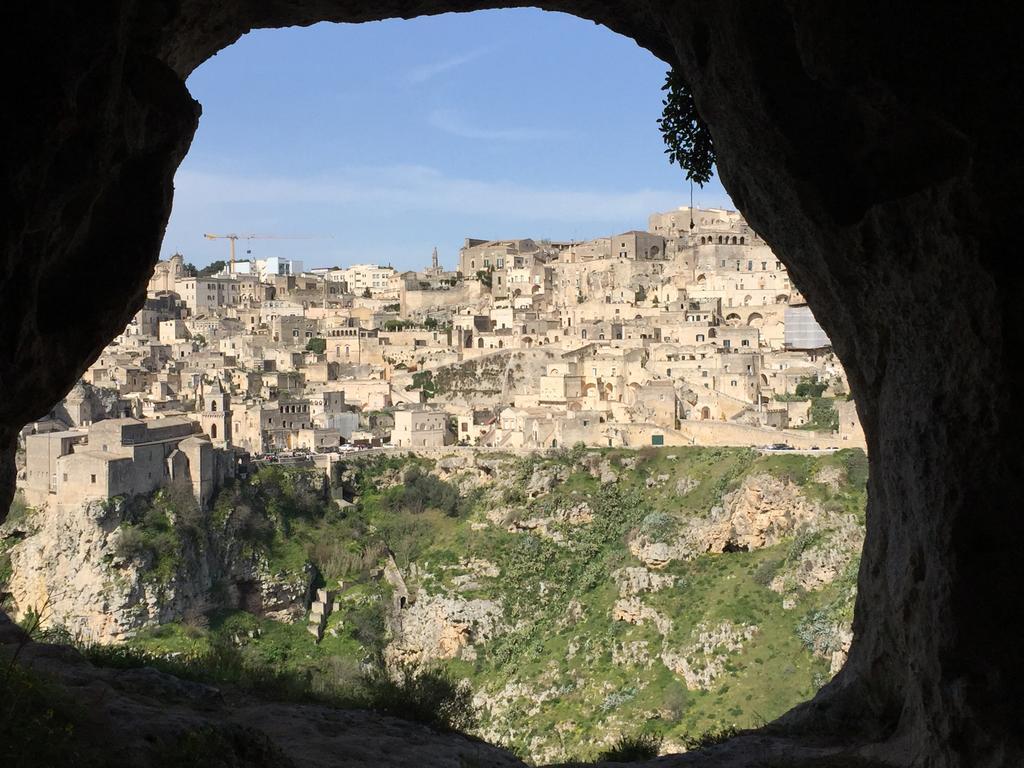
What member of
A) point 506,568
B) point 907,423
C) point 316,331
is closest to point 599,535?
point 506,568

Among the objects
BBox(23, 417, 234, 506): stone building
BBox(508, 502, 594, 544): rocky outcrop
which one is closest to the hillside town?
BBox(23, 417, 234, 506): stone building

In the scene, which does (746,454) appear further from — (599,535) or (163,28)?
(163,28)

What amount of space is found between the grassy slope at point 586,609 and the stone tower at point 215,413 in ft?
20.9

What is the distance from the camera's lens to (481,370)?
54438mm

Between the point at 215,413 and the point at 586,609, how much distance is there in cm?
2024

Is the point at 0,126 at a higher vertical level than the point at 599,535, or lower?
higher

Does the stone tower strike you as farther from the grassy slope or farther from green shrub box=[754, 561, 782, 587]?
green shrub box=[754, 561, 782, 587]

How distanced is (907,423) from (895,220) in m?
1.07

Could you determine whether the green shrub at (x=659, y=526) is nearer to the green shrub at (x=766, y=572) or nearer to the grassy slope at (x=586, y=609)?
the grassy slope at (x=586, y=609)

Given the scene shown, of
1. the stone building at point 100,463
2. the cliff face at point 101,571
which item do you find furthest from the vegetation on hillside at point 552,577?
the stone building at point 100,463

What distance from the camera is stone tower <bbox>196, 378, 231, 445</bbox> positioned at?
4247 centimetres

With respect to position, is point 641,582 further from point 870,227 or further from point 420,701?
point 870,227

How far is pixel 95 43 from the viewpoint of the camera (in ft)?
14.7

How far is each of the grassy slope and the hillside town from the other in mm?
2863
